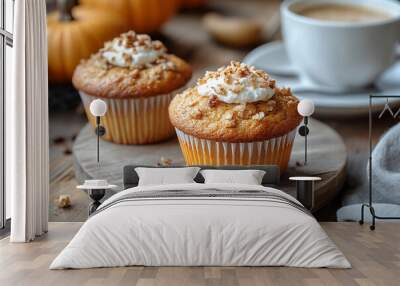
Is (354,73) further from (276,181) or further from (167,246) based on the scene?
(167,246)

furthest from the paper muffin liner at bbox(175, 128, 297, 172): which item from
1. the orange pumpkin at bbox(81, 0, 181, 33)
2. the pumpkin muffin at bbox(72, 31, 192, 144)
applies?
the orange pumpkin at bbox(81, 0, 181, 33)

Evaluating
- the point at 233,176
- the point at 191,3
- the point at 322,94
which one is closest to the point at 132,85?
the point at 233,176

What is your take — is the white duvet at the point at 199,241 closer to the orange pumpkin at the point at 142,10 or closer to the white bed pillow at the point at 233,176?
the white bed pillow at the point at 233,176

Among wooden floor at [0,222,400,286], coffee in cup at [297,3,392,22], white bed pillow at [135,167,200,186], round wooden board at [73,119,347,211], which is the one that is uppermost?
coffee in cup at [297,3,392,22]

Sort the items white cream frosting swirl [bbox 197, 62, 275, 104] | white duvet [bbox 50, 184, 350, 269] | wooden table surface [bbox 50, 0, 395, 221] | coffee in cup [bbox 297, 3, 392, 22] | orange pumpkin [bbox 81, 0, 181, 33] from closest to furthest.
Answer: white duvet [bbox 50, 184, 350, 269] < white cream frosting swirl [bbox 197, 62, 275, 104] < wooden table surface [bbox 50, 0, 395, 221] < coffee in cup [bbox 297, 3, 392, 22] < orange pumpkin [bbox 81, 0, 181, 33]

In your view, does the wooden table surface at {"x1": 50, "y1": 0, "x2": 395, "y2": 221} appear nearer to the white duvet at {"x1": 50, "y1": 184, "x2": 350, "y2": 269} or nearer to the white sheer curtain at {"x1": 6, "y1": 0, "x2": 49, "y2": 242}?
the white sheer curtain at {"x1": 6, "y1": 0, "x2": 49, "y2": 242}

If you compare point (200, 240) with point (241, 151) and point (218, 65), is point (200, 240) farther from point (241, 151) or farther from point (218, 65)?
point (218, 65)
